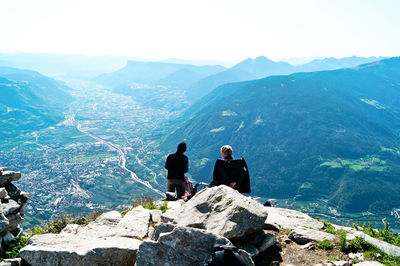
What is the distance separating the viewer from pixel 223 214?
27.0ft

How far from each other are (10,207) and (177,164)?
800 centimetres

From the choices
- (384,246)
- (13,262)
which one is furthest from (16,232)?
(384,246)

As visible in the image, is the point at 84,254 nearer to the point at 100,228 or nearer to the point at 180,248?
the point at 180,248

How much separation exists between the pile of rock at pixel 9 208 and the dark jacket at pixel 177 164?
7.10 m

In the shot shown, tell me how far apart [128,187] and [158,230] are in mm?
174482

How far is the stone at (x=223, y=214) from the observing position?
25.6 ft

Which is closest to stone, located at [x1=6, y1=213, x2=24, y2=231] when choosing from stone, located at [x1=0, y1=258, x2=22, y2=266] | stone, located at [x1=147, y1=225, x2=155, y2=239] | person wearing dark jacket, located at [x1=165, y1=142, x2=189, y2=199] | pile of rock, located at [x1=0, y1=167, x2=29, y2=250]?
pile of rock, located at [x1=0, y1=167, x2=29, y2=250]

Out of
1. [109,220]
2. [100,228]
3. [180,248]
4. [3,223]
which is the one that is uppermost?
[180,248]

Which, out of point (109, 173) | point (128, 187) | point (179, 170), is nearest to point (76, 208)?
point (128, 187)

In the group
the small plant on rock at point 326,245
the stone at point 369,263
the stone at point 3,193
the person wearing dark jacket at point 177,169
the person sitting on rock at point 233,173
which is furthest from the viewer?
the person wearing dark jacket at point 177,169

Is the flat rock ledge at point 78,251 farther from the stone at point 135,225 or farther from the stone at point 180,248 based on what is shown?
the stone at point 135,225

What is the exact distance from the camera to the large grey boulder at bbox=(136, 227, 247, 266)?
6613 millimetres

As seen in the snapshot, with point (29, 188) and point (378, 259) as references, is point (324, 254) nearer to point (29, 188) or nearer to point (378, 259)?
point (378, 259)

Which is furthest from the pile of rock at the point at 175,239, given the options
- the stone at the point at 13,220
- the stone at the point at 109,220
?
the stone at the point at 13,220
